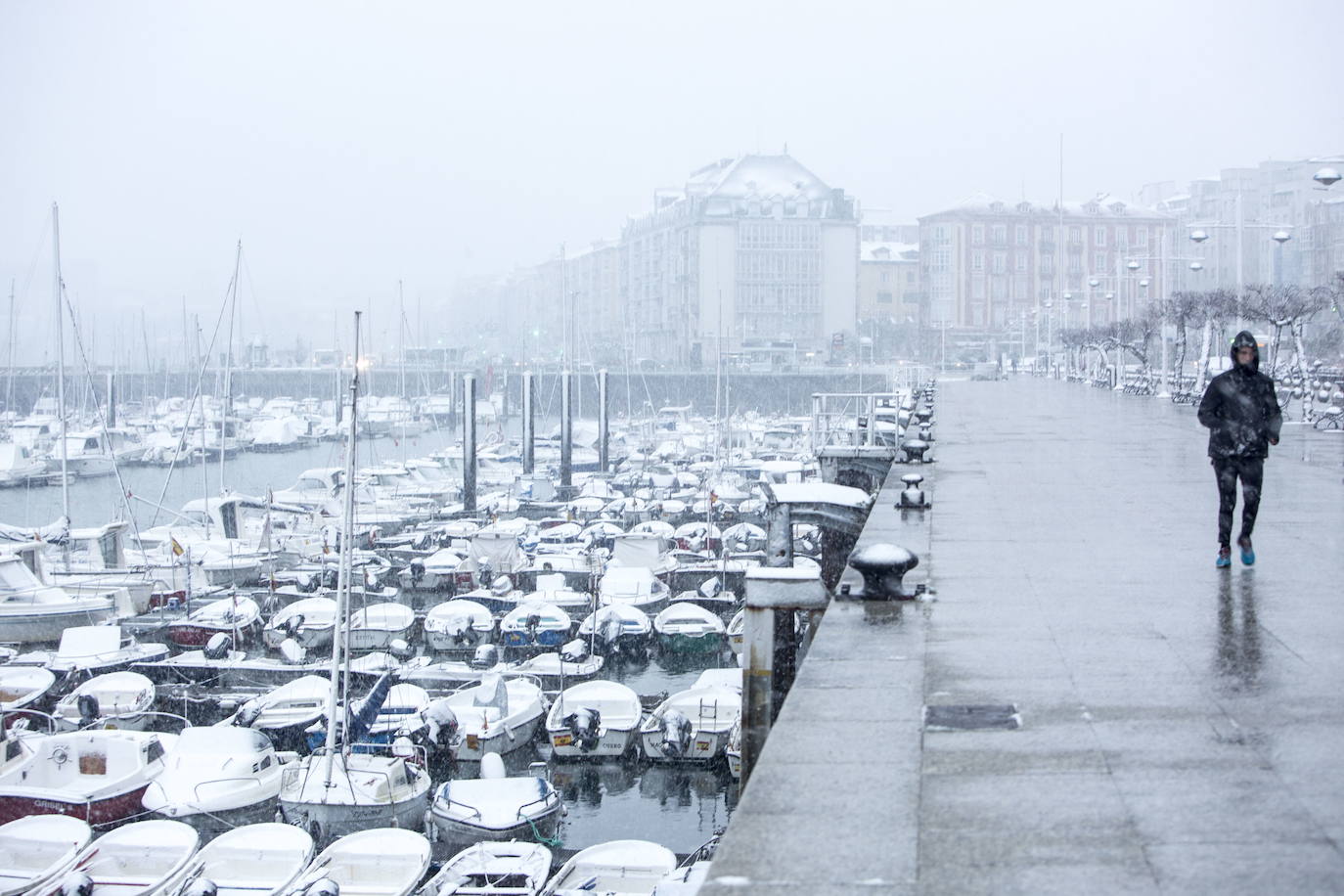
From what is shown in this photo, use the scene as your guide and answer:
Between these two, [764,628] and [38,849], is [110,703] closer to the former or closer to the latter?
[38,849]

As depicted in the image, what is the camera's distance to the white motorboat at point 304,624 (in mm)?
29891

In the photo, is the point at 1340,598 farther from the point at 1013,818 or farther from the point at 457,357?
the point at 457,357

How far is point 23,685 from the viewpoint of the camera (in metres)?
24.7

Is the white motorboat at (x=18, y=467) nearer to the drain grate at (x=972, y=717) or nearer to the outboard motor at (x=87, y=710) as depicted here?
the outboard motor at (x=87, y=710)

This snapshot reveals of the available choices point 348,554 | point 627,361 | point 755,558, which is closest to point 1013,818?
point 348,554

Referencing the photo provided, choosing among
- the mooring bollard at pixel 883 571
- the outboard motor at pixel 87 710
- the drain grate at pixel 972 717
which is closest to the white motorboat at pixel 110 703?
the outboard motor at pixel 87 710

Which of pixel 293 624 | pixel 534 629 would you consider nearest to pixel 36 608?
pixel 293 624

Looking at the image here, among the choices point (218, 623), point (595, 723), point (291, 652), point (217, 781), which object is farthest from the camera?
point (218, 623)

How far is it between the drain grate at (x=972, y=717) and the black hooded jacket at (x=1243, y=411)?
376cm

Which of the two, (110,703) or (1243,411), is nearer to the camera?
(1243,411)

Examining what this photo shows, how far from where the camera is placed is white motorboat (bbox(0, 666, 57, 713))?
24094 mm

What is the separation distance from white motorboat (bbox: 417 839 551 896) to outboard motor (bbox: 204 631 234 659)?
44.3 ft

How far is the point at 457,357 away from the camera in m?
141

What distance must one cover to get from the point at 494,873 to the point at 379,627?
14337mm
